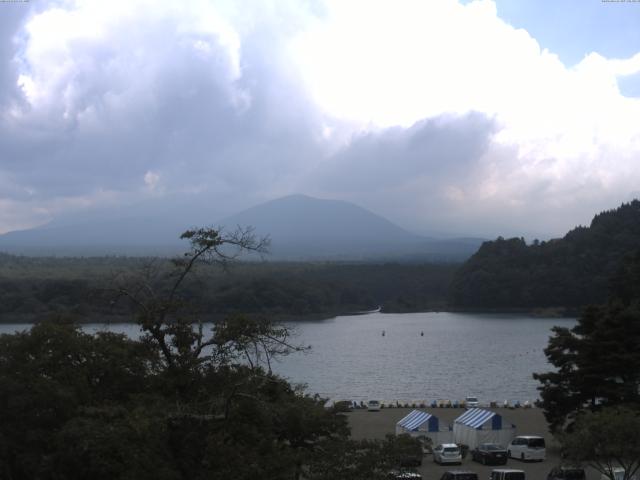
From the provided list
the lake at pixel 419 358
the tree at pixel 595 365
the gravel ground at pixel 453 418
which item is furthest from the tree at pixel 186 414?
the tree at pixel 595 365

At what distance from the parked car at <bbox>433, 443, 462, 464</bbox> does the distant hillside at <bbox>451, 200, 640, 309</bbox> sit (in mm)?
45881

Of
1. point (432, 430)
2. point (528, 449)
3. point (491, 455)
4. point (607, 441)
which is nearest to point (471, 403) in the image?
point (432, 430)

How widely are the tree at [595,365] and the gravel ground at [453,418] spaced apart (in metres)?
0.91

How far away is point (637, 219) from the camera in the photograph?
62.5 m

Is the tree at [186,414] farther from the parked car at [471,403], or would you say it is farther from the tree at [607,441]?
the parked car at [471,403]

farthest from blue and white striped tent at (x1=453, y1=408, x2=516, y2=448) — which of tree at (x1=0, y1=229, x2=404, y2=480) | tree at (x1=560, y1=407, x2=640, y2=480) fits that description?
tree at (x1=0, y1=229, x2=404, y2=480)

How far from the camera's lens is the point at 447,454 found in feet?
40.6

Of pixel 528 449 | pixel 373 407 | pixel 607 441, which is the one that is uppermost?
pixel 607 441

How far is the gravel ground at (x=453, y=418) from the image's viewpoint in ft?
38.3

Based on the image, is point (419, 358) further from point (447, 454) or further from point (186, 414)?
point (186, 414)

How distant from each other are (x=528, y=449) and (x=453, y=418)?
5719 millimetres

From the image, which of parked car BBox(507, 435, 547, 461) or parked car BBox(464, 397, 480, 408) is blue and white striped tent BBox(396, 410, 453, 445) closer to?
parked car BBox(507, 435, 547, 461)

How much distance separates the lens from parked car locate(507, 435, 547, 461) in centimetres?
1247

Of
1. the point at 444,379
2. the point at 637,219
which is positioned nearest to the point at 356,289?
the point at 637,219
